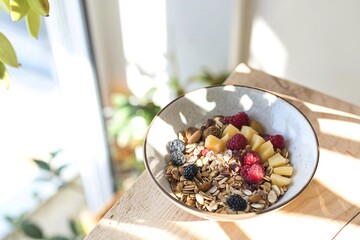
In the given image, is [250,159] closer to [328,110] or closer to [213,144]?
[213,144]

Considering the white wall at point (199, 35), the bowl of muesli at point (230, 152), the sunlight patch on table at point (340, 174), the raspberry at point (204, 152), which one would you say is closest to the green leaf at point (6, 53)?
the bowl of muesli at point (230, 152)

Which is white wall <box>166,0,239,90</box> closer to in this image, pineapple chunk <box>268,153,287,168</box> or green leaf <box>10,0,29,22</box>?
pineapple chunk <box>268,153,287,168</box>

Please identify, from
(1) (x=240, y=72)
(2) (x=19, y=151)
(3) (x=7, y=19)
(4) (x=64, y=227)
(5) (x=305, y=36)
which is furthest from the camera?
(4) (x=64, y=227)

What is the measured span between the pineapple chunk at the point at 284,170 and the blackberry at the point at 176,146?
7.4 inches

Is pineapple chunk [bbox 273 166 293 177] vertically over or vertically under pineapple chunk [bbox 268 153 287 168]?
under

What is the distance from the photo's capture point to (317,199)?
0.87m

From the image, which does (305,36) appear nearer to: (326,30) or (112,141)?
(326,30)

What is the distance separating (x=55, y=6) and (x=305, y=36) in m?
0.78

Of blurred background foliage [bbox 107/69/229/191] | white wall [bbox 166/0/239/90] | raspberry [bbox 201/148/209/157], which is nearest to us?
raspberry [bbox 201/148/209/157]

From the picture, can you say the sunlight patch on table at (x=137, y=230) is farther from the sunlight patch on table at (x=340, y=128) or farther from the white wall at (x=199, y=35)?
the white wall at (x=199, y=35)

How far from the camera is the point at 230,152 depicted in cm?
89

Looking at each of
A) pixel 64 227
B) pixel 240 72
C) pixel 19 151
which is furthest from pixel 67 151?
pixel 240 72

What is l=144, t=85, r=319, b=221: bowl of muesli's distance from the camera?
0.82 m

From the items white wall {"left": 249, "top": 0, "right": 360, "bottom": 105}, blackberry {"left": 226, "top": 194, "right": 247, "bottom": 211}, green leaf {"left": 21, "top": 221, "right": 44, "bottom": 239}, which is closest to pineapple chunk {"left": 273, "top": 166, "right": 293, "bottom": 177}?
blackberry {"left": 226, "top": 194, "right": 247, "bottom": 211}
